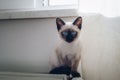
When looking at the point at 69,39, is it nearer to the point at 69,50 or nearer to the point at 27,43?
the point at 69,50

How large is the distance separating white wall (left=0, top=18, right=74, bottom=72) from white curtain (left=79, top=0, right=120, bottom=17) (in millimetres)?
153

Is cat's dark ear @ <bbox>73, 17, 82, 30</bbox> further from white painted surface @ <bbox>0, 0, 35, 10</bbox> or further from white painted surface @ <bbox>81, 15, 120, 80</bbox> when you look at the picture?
white painted surface @ <bbox>0, 0, 35, 10</bbox>

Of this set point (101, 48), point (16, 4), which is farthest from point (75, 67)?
point (16, 4)

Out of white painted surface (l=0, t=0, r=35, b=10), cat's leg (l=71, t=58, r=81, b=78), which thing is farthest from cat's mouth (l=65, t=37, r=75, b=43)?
white painted surface (l=0, t=0, r=35, b=10)

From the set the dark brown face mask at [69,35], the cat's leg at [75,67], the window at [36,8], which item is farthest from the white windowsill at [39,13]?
the cat's leg at [75,67]

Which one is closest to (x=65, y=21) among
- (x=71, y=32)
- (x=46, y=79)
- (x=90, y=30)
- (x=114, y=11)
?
(x=71, y=32)

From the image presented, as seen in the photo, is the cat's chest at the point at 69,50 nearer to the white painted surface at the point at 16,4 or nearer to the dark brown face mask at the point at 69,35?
the dark brown face mask at the point at 69,35

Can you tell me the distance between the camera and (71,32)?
1047mm

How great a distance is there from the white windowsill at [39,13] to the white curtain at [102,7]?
0.27 ft

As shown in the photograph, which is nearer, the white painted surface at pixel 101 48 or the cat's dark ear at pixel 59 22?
the white painted surface at pixel 101 48

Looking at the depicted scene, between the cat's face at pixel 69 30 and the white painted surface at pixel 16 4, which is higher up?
the white painted surface at pixel 16 4

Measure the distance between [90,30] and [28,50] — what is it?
1.48ft

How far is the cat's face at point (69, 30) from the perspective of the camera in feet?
3.41

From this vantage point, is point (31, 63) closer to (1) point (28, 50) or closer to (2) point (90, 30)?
(1) point (28, 50)
